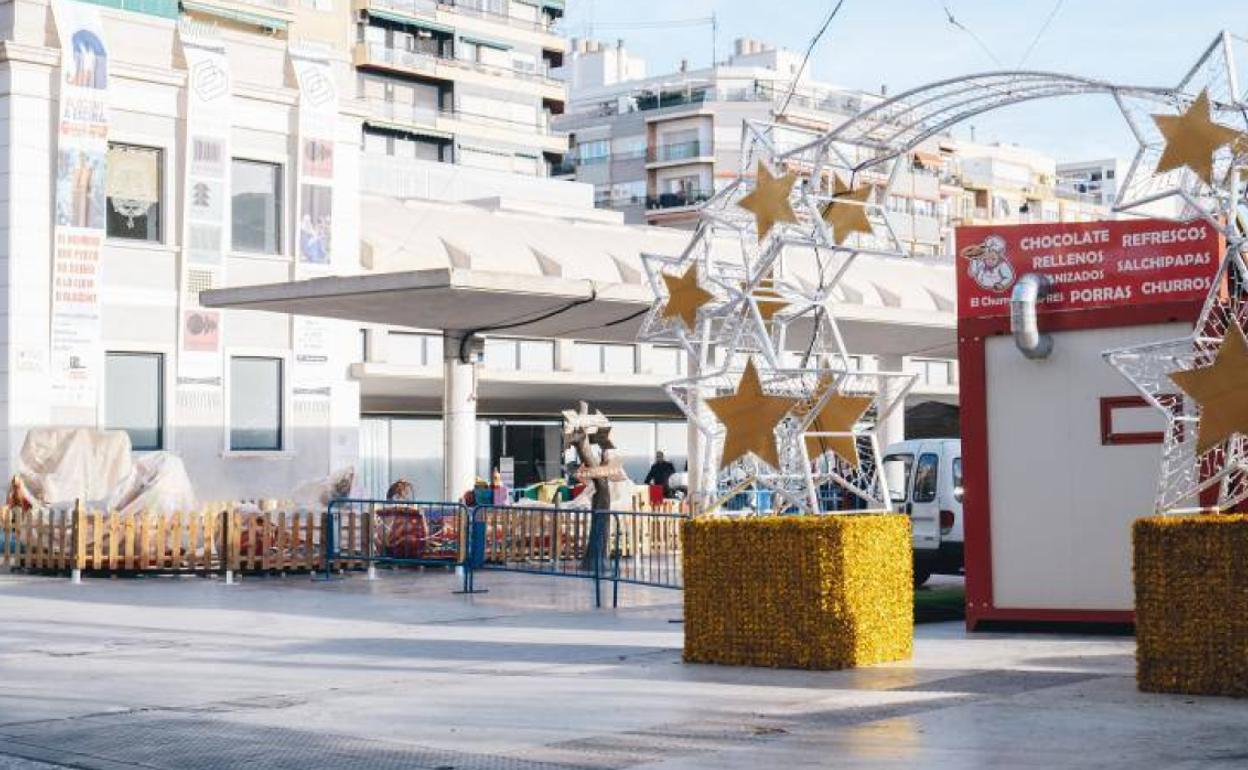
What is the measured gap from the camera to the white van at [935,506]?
22.8m

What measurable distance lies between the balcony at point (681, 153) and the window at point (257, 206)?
198 feet

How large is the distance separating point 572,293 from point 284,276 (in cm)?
1027

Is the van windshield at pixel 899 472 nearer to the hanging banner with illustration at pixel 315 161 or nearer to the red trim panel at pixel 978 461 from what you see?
the red trim panel at pixel 978 461

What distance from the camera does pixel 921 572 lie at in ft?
75.1

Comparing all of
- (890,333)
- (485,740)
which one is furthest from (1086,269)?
(890,333)

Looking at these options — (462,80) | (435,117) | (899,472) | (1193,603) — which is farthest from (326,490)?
(462,80)

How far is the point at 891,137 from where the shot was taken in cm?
1430

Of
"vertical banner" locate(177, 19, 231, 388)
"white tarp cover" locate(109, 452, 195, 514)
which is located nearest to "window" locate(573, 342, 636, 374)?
"vertical banner" locate(177, 19, 231, 388)

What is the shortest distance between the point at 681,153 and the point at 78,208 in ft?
217

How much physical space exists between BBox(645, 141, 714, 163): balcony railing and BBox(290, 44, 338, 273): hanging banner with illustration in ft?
195

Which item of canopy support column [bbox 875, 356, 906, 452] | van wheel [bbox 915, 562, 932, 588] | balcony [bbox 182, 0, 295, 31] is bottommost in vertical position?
van wheel [bbox 915, 562, 932, 588]

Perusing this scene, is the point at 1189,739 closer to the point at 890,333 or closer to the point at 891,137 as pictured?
the point at 891,137

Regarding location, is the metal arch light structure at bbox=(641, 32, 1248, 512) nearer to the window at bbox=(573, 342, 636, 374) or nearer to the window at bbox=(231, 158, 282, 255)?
Answer: the window at bbox=(231, 158, 282, 255)

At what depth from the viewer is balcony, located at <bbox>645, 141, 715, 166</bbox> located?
309ft
